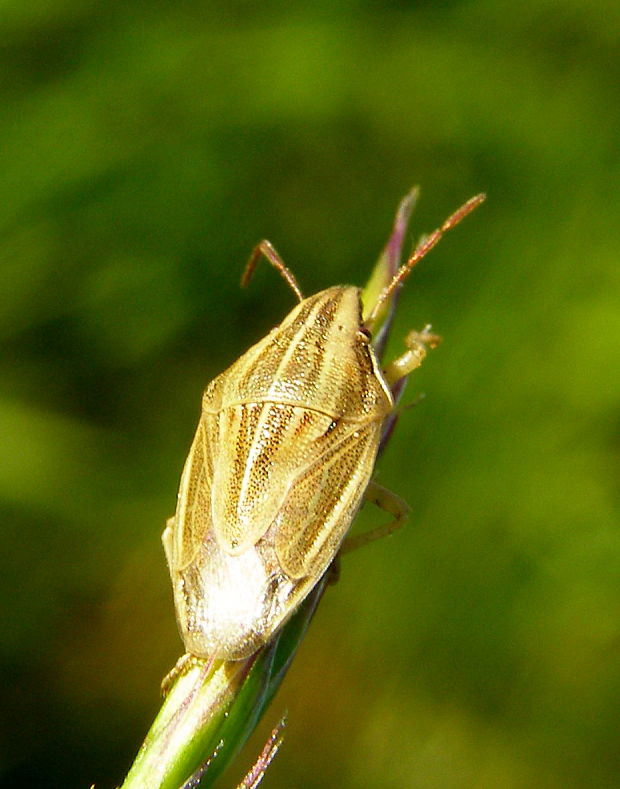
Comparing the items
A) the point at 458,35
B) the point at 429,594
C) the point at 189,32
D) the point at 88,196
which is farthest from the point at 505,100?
the point at 429,594

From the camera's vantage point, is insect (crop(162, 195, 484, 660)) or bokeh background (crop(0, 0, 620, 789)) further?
bokeh background (crop(0, 0, 620, 789))

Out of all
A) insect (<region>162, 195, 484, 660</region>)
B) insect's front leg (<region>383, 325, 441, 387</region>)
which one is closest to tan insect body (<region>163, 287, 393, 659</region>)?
insect (<region>162, 195, 484, 660</region>)

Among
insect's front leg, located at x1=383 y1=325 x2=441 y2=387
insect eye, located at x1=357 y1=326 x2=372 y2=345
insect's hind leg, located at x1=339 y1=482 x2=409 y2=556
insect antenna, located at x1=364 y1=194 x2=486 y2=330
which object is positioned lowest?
insect's hind leg, located at x1=339 y1=482 x2=409 y2=556

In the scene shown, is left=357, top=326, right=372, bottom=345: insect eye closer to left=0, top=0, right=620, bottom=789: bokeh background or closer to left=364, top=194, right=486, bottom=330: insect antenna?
left=364, top=194, right=486, bottom=330: insect antenna

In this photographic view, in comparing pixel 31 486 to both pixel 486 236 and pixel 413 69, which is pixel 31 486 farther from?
pixel 413 69

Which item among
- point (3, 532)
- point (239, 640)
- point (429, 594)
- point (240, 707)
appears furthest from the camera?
point (3, 532)

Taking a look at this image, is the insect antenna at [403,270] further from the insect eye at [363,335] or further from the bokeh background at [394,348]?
the bokeh background at [394,348]
